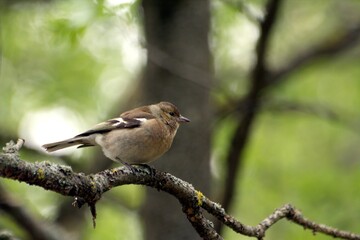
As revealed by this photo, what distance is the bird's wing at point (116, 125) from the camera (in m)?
5.68

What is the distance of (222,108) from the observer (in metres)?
9.48

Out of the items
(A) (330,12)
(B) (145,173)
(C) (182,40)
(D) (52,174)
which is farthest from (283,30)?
(D) (52,174)

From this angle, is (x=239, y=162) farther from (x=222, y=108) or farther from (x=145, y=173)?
(x=145, y=173)

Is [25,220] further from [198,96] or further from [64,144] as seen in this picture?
[198,96]

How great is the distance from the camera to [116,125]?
5.82m

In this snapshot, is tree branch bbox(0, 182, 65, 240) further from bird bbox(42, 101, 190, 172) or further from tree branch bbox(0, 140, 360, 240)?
tree branch bbox(0, 140, 360, 240)

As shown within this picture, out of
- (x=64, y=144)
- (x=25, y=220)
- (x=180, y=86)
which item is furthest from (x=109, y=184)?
(x=180, y=86)

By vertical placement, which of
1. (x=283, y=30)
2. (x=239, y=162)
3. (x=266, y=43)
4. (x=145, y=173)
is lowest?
(x=145, y=173)

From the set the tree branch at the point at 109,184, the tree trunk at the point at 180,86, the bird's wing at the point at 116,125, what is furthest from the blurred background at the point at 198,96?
the tree branch at the point at 109,184

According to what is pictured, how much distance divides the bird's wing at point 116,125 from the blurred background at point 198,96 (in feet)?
4.02

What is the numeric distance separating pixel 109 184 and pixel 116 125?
2545 mm

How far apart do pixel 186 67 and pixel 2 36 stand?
4429mm

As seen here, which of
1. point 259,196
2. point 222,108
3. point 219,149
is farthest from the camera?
point 259,196

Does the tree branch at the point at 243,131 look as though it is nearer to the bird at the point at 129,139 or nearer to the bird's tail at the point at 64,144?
the bird at the point at 129,139
